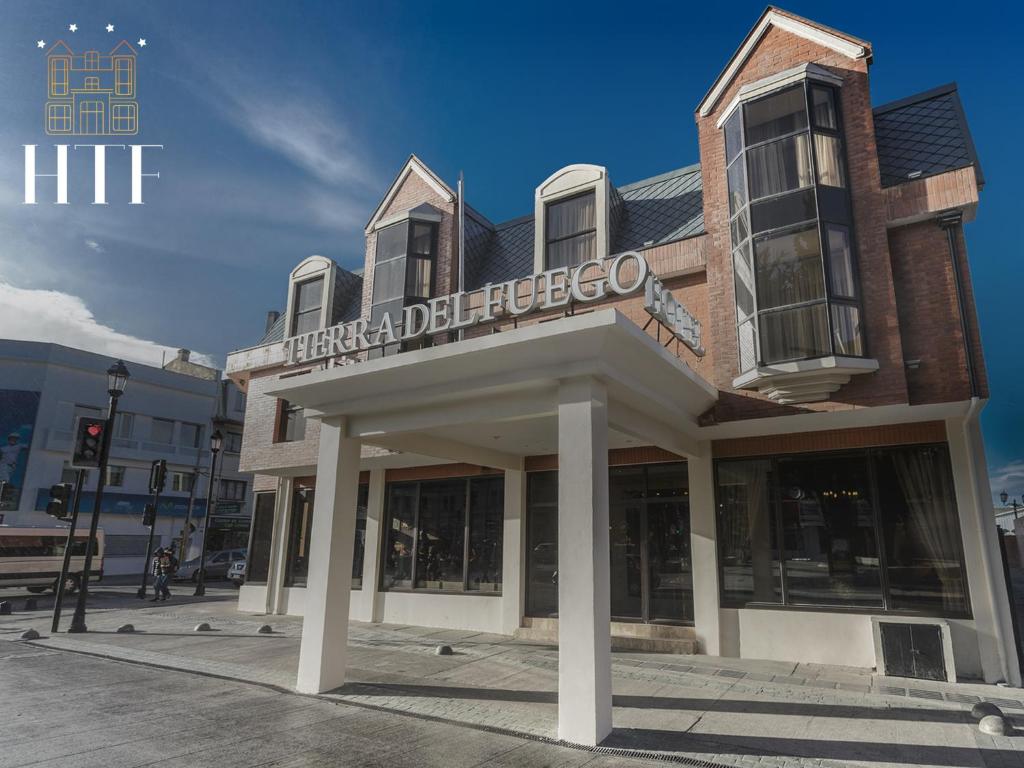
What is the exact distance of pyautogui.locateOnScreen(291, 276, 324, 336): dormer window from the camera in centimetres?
1841

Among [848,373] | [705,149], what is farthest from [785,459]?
[705,149]

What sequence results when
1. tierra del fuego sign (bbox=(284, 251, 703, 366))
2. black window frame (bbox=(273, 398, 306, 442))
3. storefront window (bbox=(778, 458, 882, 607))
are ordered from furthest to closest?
black window frame (bbox=(273, 398, 306, 442)), storefront window (bbox=(778, 458, 882, 607)), tierra del fuego sign (bbox=(284, 251, 703, 366))

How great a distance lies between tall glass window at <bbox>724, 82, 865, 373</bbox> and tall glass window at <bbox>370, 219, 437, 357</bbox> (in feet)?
25.0

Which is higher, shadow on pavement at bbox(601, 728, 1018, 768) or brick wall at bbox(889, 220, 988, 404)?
brick wall at bbox(889, 220, 988, 404)

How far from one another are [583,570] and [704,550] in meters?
5.67

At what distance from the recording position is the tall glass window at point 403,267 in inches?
608

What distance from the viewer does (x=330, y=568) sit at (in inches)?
348

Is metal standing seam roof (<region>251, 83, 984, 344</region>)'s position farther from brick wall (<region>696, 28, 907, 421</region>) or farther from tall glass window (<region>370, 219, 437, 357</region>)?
tall glass window (<region>370, 219, 437, 357</region>)

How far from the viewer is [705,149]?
1223 centimetres

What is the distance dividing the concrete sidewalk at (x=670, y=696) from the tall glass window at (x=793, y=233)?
493 centimetres

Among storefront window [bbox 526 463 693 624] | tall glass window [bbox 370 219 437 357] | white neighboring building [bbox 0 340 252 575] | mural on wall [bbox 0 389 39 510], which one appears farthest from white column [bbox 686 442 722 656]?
mural on wall [bbox 0 389 39 510]

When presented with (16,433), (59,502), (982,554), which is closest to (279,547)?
(59,502)

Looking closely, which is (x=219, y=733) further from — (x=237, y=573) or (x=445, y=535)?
(x=237, y=573)

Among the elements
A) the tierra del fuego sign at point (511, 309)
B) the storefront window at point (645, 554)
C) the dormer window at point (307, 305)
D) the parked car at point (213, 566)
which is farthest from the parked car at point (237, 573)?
the tierra del fuego sign at point (511, 309)
